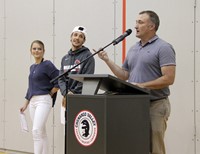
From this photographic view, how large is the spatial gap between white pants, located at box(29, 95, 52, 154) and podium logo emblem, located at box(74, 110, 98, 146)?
5.88ft

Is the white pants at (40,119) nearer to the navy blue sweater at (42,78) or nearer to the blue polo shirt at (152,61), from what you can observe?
the navy blue sweater at (42,78)

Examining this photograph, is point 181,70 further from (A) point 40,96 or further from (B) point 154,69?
(A) point 40,96

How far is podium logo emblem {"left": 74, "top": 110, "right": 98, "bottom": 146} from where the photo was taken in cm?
187

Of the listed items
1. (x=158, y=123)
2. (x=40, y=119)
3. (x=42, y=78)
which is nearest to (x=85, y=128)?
(x=158, y=123)

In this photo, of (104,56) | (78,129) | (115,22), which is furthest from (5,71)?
(78,129)

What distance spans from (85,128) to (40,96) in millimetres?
1919

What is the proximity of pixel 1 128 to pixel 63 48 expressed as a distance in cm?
159

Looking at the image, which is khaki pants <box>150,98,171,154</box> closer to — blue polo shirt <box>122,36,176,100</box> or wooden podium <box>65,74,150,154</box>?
blue polo shirt <box>122,36,176,100</box>

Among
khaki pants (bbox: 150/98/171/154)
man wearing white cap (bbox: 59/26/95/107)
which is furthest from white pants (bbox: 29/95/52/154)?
khaki pants (bbox: 150/98/171/154)

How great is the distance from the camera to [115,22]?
4066mm

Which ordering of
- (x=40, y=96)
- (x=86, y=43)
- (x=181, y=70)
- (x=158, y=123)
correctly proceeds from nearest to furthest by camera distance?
(x=158, y=123) → (x=181, y=70) → (x=40, y=96) → (x=86, y=43)

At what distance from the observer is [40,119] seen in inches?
144

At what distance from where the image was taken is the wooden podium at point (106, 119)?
6.03 feet

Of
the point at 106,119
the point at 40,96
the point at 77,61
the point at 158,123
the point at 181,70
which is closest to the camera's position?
the point at 106,119
